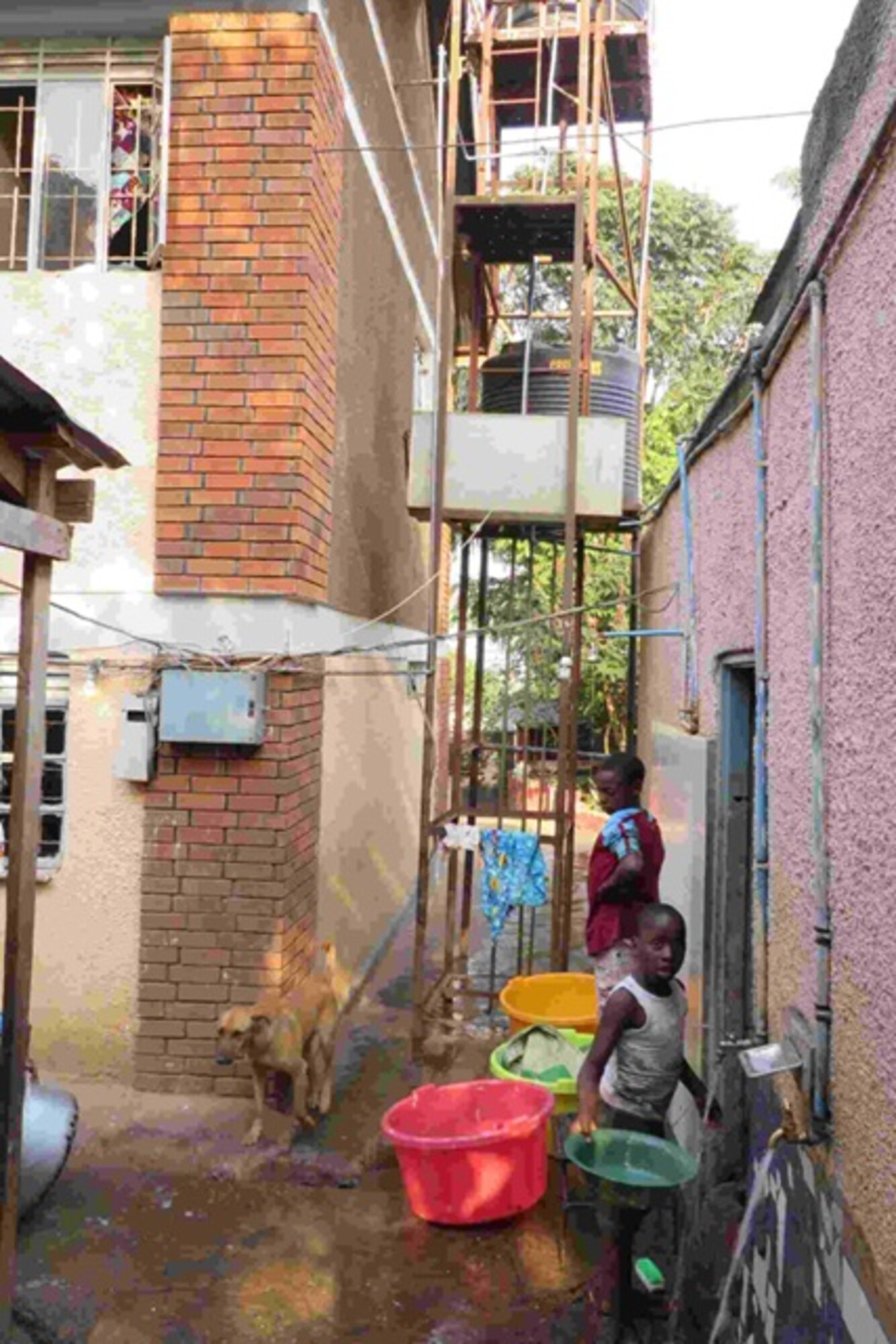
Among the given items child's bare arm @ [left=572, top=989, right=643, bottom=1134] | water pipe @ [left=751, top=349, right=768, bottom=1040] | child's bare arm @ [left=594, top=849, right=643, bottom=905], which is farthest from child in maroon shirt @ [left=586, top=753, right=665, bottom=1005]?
child's bare arm @ [left=572, top=989, right=643, bottom=1134]

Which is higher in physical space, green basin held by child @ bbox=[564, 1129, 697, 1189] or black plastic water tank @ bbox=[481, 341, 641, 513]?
black plastic water tank @ bbox=[481, 341, 641, 513]

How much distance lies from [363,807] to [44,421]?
17.1 feet

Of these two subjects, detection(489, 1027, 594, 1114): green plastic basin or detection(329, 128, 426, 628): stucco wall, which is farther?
detection(329, 128, 426, 628): stucco wall

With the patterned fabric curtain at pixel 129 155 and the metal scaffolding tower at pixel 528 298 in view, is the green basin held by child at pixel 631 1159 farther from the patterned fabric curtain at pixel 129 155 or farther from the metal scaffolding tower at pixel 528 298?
the patterned fabric curtain at pixel 129 155

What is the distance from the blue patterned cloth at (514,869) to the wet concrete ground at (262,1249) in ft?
4.68

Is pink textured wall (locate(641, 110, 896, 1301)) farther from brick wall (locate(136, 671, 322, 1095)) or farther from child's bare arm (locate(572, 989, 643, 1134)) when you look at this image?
brick wall (locate(136, 671, 322, 1095))

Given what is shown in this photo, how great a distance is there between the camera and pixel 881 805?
7.43ft

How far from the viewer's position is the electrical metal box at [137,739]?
5.59 meters

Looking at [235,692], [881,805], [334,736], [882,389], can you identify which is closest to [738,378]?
[882,389]

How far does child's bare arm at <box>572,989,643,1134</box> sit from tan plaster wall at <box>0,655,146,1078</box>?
9.92 ft

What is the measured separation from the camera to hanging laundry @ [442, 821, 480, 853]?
626 centimetres

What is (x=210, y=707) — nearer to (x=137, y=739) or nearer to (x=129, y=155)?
(x=137, y=739)

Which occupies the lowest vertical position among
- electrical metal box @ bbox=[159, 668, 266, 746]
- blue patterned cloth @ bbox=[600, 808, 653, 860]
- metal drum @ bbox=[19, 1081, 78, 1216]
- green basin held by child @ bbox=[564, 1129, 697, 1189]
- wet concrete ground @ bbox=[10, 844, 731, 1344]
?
wet concrete ground @ bbox=[10, 844, 731, 1344]

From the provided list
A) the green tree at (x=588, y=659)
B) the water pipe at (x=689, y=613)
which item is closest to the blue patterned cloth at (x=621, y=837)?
the water pipe at (x=689, y=613)
